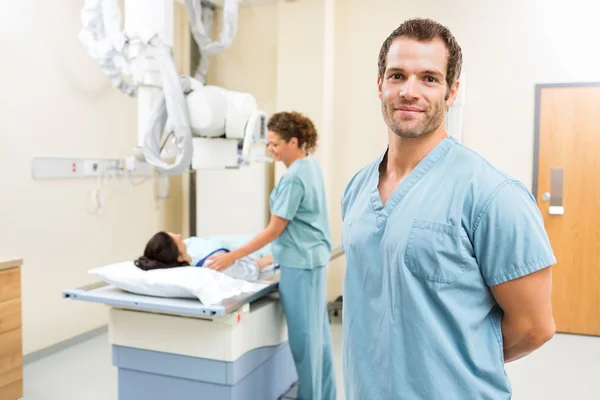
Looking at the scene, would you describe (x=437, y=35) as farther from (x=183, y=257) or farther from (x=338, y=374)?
(x=338, y=374)

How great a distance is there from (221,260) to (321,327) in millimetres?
529

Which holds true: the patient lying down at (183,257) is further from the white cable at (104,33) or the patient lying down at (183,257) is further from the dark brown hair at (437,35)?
the dark brown hair at (437,35)

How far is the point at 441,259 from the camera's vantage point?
93 centimetres

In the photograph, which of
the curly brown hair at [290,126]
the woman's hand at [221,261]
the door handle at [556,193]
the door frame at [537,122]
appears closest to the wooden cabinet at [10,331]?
the woman's hand at [221,261]

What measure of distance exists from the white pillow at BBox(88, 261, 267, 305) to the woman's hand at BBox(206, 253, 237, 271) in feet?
0.44

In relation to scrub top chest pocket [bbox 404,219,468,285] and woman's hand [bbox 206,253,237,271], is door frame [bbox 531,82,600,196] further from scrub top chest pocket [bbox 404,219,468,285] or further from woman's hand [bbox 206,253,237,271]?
scrub top chest pocket [bbox 404,219,468,285]

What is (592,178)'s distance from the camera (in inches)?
139

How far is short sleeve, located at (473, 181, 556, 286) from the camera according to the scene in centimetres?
89

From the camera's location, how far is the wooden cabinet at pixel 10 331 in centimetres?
221

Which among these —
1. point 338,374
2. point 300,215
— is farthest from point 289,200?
point 338,374

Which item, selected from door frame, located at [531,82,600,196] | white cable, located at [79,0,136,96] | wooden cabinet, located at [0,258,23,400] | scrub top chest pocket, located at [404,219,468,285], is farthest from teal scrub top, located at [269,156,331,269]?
door frame, located at [531,82,600,196]

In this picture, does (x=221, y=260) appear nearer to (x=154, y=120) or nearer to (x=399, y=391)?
(x=154, y=120)

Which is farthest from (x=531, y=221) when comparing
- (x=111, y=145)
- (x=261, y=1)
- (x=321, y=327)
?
(x=261, y=1)

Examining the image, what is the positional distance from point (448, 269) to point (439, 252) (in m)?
0.03
